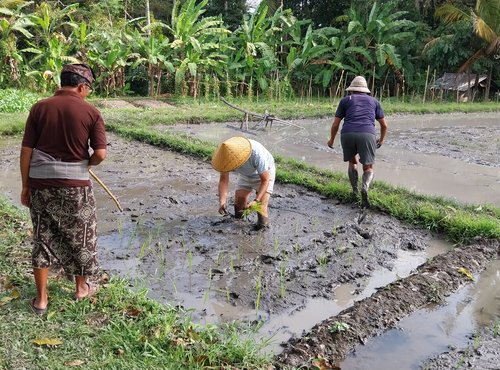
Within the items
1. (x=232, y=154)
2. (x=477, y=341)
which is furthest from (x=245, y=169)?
(x=477, y=341)

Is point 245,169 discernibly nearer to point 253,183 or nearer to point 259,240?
point 253,183

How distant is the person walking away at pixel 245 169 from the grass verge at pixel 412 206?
1529 millimetres

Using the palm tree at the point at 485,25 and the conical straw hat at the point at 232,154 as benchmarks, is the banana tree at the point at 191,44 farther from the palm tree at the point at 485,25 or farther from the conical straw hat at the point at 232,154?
the conical straw hat at the point at 232,154

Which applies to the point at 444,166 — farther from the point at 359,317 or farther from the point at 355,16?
the point at 355,16

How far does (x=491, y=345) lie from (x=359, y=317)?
0.82 m

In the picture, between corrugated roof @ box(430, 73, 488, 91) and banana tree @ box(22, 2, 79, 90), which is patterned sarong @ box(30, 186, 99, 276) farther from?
corrugated roof @ box(430, 73, 488, 91)

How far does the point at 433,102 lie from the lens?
17469mm

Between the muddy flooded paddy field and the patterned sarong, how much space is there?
0.61 metres

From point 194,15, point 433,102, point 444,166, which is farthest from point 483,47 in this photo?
point 444,166

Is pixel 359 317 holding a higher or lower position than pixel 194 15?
lower

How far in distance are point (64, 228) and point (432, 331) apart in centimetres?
247

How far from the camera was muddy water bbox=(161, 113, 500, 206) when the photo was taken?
6.95 m

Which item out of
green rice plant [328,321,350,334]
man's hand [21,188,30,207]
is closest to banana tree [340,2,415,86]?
green rice plant [328,321,350,334]

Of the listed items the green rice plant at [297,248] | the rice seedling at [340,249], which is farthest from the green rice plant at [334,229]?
the green rice plant at [297,248]
